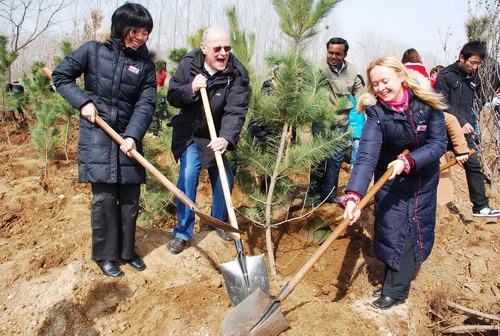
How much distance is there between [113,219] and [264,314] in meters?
1.20

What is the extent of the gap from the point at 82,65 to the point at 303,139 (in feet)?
5.54

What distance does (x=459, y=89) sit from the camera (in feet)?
12.8

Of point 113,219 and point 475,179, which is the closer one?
point 113,219

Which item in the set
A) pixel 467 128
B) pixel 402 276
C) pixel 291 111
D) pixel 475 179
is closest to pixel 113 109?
pixel 291 111

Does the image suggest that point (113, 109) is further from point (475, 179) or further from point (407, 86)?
point (475, 179)

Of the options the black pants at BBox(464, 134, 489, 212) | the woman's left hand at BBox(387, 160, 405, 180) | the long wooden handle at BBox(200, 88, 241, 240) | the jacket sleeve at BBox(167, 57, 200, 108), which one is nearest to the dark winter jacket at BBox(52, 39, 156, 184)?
the jacket sleeve at BBox(167, 57, 200, 108)

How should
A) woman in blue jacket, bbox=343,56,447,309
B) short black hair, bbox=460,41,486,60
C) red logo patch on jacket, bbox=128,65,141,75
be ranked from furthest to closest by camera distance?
short black hair, bbox=460,41,486,60 < red logo patch on jacket, bbox=128,65,141,75 < woman in blue jacket, bbox=343,56,447,309

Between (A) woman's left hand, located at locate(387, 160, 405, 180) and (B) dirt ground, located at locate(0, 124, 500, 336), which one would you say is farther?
(B) dirt ground, located at locate(0, 124, 500, 336)

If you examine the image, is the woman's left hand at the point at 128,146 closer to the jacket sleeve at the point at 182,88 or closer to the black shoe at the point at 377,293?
the jacket sleeve at the point at 182,88

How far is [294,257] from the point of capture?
3.40 metres

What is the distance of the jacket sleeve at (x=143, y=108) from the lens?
7.99 ft

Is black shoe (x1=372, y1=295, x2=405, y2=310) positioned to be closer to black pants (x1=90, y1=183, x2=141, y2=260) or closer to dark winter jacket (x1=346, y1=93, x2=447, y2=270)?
dark winter jacket (x1=346, y1=93, x2=447, y2=270)

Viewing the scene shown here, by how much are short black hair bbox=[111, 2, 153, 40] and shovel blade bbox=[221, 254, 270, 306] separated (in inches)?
63.2

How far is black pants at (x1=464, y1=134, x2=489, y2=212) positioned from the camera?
3.87 metres
